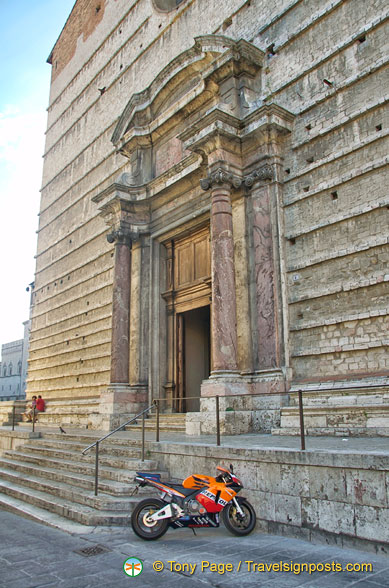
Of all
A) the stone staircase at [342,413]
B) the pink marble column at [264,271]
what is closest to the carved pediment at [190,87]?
the pink marble column at [264,271]

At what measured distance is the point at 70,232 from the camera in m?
21.2

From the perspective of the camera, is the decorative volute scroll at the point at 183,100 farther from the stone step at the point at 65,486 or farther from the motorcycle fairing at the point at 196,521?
the motorcycle fairing at the point at 196,521

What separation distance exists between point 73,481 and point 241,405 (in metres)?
3.25

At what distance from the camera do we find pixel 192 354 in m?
13.3

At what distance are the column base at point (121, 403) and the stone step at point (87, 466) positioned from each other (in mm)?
2326

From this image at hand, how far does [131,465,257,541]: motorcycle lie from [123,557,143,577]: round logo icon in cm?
65

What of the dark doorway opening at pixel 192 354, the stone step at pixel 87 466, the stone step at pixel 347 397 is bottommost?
the stone step at pixel 87 466

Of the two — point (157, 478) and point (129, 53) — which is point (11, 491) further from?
point (129, 53)

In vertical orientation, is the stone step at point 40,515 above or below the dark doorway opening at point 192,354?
below

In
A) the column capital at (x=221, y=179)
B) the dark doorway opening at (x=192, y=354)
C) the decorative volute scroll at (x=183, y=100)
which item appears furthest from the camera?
the dark doorway opening at (x=192, y=354)

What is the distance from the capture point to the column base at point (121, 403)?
12.4 meters

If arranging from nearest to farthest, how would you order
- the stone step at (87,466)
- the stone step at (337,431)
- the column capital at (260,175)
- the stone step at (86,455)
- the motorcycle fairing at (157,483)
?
1. the motorcycle fairing at (157,483)
2. the stone step at (337,431)
3. the stone step at (87,466)
4. the stone step at (86,455)
5. the column capital at (260,175)

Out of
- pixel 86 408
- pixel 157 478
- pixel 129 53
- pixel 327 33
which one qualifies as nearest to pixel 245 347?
pixel 157 478

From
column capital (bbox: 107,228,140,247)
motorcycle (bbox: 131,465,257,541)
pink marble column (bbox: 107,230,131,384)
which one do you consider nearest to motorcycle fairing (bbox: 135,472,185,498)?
motorcycle (bbox: 131,465,257,541)
